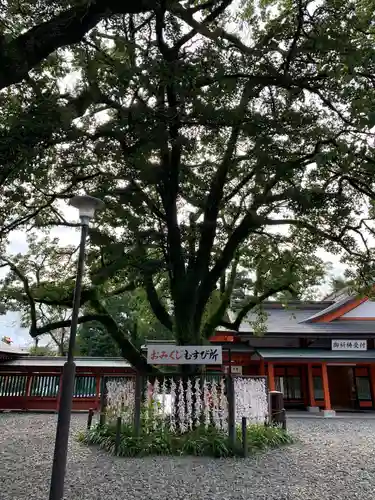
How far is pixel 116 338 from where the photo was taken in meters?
10.1

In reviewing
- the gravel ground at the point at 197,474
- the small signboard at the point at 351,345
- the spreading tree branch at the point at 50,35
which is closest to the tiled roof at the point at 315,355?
the small signboard at the point at 351,345

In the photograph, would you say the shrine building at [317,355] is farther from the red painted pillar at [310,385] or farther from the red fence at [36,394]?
the red fence at [36,394]

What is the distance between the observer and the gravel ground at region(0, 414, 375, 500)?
17.7ft

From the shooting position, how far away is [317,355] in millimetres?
16625

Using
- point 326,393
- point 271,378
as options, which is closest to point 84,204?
point 271,378

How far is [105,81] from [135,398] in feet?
20.9

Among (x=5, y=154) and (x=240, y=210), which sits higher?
(x=240, y=210)

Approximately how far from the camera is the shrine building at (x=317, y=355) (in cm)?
1692

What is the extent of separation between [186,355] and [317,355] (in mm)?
10372

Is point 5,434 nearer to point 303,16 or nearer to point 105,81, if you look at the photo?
point 105,81

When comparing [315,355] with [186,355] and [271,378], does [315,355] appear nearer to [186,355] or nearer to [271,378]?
[271,378]

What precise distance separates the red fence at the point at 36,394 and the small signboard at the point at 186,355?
8.85m

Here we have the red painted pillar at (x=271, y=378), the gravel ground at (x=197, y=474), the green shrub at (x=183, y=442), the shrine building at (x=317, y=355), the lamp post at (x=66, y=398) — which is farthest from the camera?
the shrine building at (x=317, y=355)

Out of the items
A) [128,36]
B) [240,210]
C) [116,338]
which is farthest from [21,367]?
[128,36]
